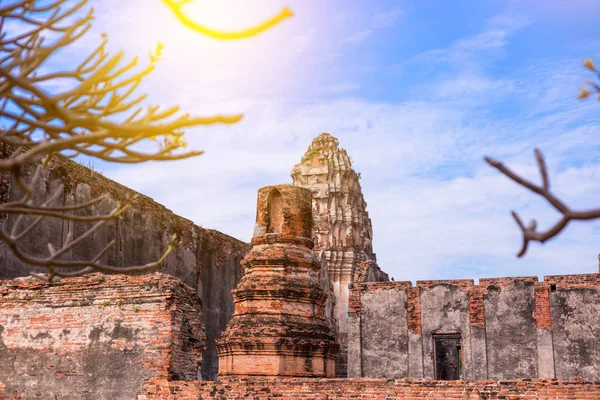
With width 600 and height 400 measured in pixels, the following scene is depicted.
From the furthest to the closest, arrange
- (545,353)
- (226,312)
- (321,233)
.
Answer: (321,233) → (226,312) → (545,353)

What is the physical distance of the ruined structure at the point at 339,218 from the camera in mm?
26797

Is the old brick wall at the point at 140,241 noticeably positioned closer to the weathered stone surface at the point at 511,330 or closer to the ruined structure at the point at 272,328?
the ruined structure at the point at 272,328

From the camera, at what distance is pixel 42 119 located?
4773 millimetres

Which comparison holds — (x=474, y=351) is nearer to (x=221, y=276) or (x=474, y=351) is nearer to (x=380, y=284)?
(x=380, y=284)

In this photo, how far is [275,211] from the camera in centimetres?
1365

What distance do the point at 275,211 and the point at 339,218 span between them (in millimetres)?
14169

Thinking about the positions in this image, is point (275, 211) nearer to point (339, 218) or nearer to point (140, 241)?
point (140, 241)

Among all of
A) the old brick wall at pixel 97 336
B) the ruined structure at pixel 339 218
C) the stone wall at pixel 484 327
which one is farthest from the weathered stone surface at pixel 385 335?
the old brick wall at pixel 97 336

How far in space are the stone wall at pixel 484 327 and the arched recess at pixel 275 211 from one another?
31.4 ft

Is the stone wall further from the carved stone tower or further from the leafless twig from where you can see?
the leafless twig

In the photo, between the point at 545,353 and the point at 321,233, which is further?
the point at 321,233

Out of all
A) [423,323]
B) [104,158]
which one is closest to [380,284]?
[423,323]

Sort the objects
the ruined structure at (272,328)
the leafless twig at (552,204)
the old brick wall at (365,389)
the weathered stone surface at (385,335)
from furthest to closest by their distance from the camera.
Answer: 1. the weathered stone surface at (385,335)
2. the ruined structure at (272,328)
3. the old brick wall at (365,389)
4. the leafless twig at (552,204)

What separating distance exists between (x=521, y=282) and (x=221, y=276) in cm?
912
